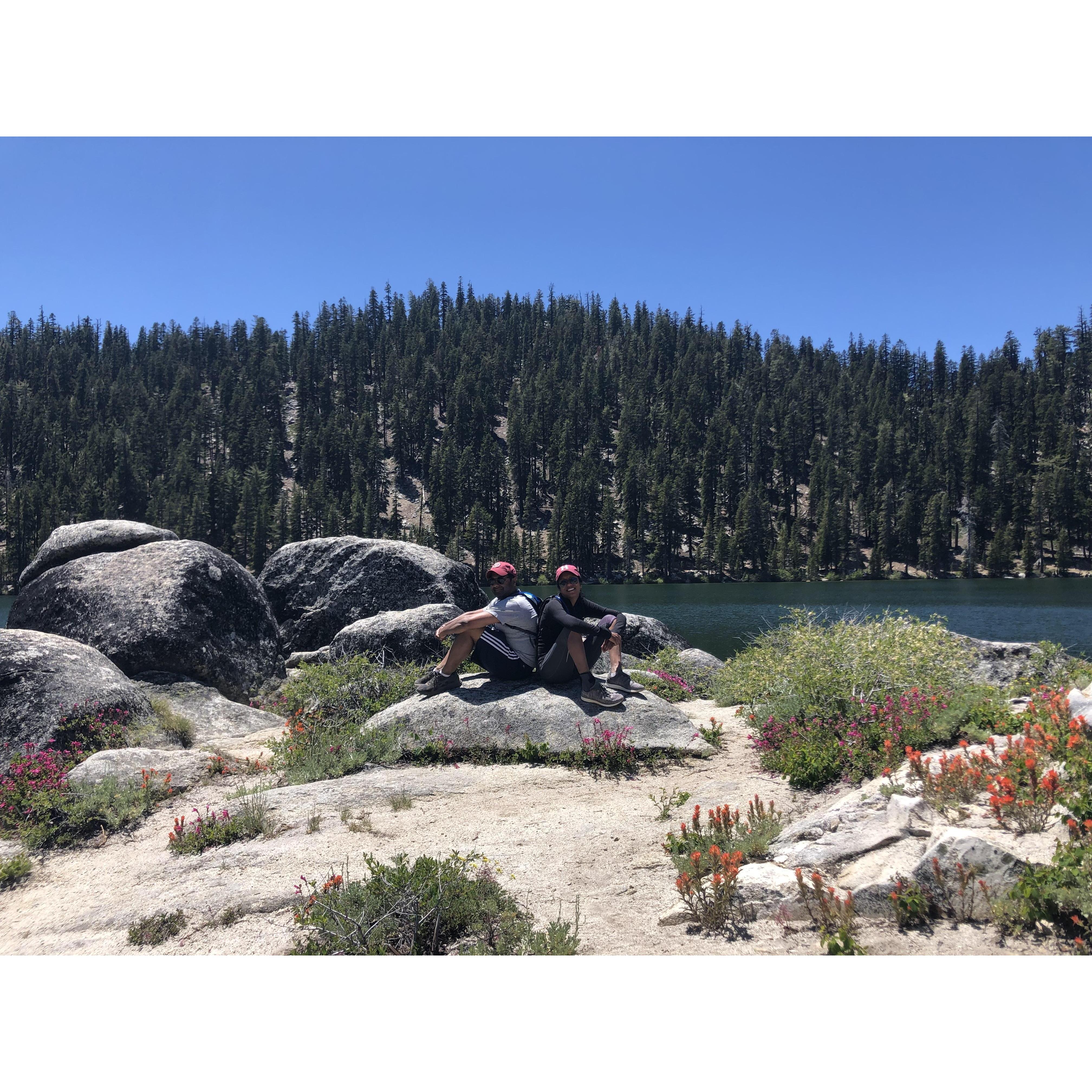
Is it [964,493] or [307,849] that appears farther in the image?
[964,493]

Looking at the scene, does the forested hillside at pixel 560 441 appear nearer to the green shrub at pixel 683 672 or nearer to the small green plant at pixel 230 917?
the green shrub at pixel 683 672

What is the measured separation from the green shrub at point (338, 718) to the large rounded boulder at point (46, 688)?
2219 millimetres

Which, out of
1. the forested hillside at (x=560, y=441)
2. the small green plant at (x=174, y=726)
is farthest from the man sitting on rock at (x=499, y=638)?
the forested hillside at (x=560, y=441)

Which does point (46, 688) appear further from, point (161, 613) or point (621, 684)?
point (621, 684)

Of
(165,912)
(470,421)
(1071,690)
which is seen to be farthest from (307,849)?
(470,421)

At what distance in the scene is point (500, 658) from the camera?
8961 millimetres

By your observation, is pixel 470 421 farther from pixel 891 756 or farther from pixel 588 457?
pixel 891 756

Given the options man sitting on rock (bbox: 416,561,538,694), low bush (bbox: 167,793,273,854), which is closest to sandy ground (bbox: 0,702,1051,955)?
low bush (bbox: 167,793,273,854)

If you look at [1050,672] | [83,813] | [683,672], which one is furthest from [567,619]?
[1050,672]

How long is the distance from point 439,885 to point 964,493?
5367 inches

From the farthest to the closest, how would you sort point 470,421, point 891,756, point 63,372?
point 63,372, point 470,421, point 891,756

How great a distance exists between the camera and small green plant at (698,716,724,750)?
8727 millimetres

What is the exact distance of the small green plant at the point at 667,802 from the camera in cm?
637

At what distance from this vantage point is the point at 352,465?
129500 mm
